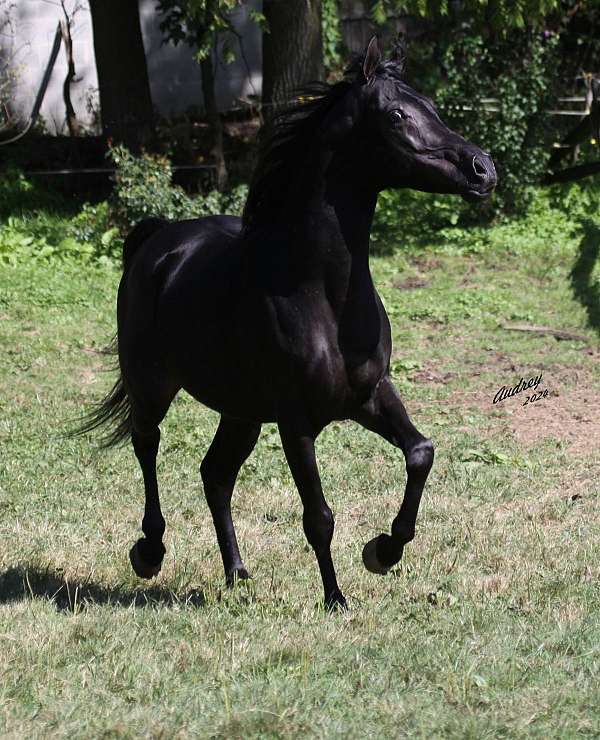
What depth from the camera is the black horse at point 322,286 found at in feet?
15.5

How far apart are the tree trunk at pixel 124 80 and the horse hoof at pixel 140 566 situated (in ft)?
30.6

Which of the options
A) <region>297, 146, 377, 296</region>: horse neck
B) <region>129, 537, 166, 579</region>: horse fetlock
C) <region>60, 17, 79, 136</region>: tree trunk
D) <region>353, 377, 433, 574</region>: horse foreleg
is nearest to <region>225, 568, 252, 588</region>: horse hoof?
<region>129, 537, 166, 579</region>: horse fetlock

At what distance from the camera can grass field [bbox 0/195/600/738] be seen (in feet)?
13.1

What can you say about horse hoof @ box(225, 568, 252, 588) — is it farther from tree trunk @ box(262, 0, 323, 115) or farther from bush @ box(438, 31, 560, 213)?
bush @ box(438, 31, 560, 213)

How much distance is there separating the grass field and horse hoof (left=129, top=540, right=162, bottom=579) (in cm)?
7

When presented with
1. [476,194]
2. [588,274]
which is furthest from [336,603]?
[588,274]

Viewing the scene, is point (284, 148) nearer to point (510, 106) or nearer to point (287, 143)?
point (287, 143)

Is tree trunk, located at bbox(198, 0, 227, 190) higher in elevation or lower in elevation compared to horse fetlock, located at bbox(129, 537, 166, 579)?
lower

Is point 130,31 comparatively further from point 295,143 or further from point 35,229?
point 295,143

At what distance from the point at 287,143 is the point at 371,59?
54 centimetres

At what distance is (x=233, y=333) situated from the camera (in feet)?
17.2

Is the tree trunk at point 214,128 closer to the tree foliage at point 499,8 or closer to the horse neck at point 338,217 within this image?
the tree foliage at point 499,8

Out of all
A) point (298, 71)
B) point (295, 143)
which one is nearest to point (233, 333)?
point (295, 143)

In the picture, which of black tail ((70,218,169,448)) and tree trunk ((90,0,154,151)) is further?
tree trunk ((90,0,154,151))
